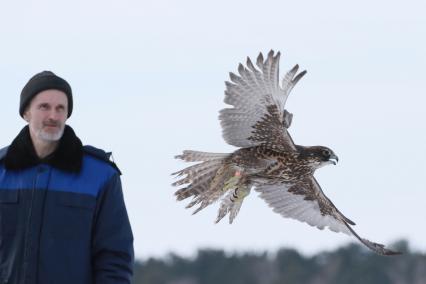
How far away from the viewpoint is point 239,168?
11.1m

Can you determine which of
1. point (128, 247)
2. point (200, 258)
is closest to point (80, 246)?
point (128, 247)

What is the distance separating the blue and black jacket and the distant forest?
63844 millimetres

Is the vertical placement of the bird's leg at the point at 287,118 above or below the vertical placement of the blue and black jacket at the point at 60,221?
above

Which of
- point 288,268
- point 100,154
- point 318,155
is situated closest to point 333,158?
point 318,155

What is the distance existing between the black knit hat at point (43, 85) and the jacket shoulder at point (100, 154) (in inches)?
9.4

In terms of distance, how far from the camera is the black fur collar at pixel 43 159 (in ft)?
18.6

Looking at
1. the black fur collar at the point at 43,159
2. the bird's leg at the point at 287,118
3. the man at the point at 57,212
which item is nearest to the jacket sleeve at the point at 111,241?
the man at the point at 57,212

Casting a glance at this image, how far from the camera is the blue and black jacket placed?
5609mm

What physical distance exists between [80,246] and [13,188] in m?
0.33

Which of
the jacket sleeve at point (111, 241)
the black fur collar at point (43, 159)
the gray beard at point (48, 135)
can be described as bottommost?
the jacket sleeve at point (111, 241)

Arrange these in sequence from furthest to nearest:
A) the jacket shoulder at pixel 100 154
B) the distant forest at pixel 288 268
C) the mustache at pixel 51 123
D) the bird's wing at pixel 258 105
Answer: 1. the distant forest at pixel 288 268
2. the bird's wing at pixel 258 105
3. the jacket shoulder at pixel 100 154
4. the mustache at pixel 51 123

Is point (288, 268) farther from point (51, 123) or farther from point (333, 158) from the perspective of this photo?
point (51, 123)

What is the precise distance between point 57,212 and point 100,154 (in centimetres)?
30

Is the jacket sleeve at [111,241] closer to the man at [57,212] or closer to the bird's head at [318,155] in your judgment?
the man at [57,212]
